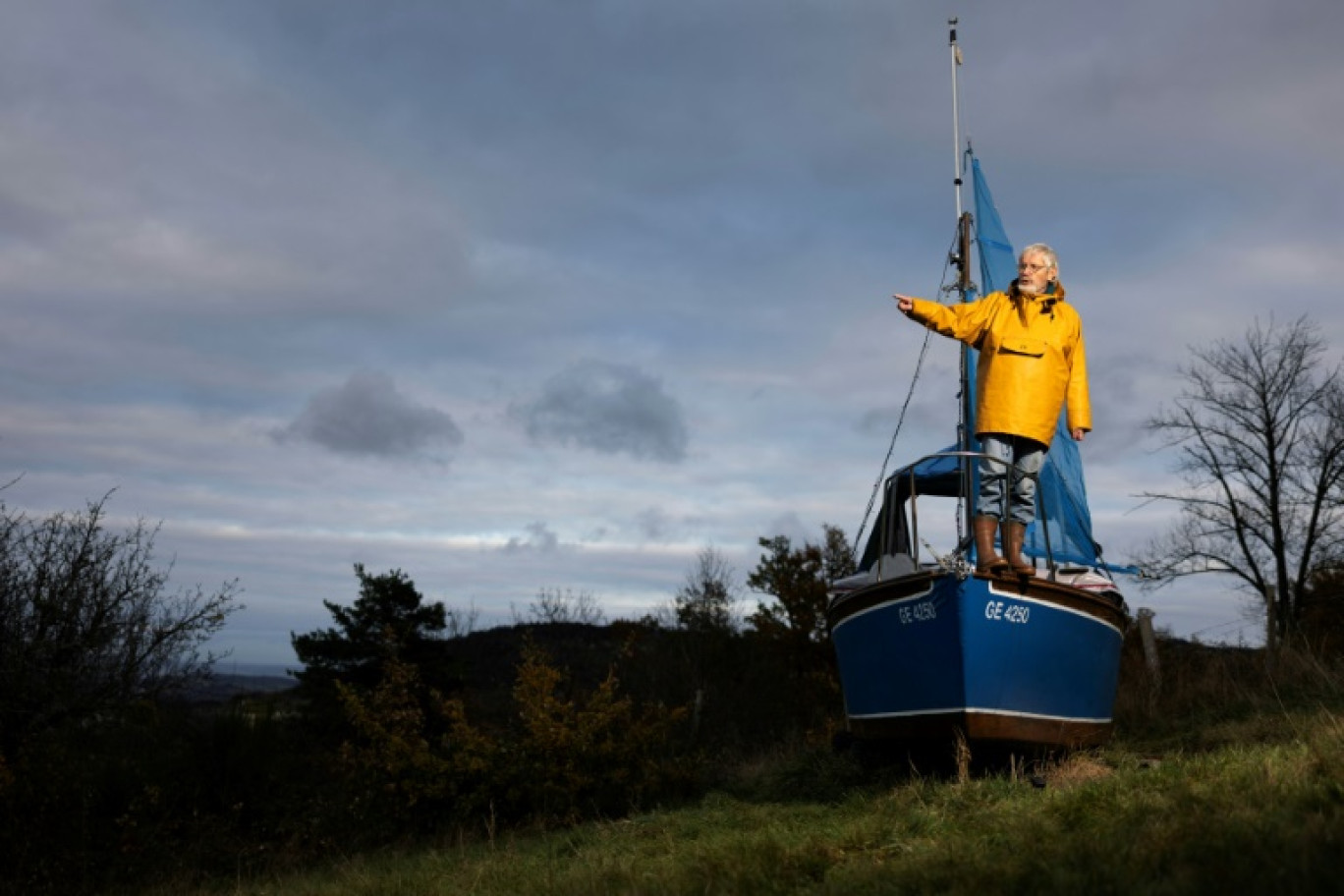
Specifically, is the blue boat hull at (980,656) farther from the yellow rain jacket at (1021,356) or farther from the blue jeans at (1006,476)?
the yellow rain jacket at (1021,356)

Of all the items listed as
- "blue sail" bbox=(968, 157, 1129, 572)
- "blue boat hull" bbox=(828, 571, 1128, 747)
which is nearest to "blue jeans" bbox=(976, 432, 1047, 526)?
"blue boat hull" bbox=(828, 571, 1128, 747)

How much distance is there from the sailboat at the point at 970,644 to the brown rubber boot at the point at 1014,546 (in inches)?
3.0

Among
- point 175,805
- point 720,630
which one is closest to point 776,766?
point 175,805

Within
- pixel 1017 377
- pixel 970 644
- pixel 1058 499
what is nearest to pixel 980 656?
pixel 970 644

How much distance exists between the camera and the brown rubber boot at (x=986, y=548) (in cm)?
759

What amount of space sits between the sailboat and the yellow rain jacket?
422 mm

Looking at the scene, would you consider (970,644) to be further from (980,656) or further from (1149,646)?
(1149,646)

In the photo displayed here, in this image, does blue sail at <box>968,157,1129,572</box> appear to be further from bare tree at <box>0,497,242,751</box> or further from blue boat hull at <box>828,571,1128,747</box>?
bare tree at <box>0,497,242,751</box>

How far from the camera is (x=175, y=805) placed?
2325 cm

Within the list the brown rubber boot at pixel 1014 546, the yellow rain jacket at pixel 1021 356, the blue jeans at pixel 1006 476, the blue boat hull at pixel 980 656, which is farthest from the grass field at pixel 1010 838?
the yellow rain jacket at pixel 1021 356

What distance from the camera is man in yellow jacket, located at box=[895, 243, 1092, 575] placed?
7.78 meters

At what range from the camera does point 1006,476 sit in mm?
7785

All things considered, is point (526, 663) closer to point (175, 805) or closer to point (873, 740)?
point (175, 805)

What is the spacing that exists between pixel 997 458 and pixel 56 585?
16989 millimetres
